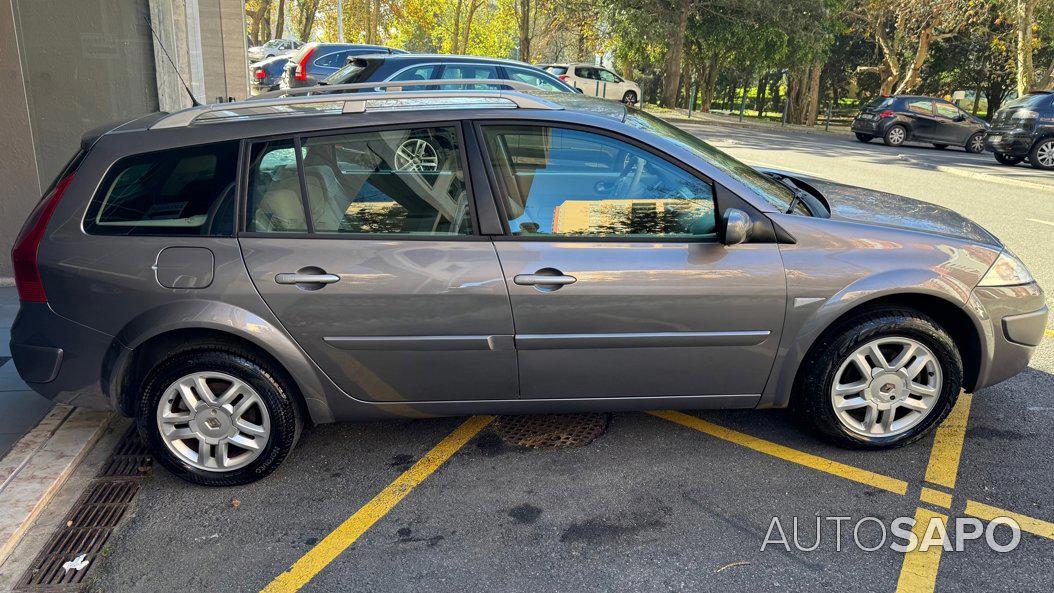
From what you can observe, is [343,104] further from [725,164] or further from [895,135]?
[895,135]

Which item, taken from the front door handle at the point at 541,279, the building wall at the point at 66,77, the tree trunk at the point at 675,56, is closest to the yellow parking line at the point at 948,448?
the front door handle at the point at 541,279

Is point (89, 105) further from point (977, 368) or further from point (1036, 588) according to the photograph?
point (1036, 588)

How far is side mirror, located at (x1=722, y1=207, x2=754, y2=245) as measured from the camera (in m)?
3.19

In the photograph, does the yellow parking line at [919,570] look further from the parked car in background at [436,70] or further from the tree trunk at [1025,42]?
the tree trunk at [1025,42]

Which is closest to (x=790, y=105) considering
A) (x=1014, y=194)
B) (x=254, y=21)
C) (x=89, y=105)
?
(x=1014, y=194)

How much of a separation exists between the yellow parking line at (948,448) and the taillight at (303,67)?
626 inches

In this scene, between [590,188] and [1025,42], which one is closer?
[590,188]

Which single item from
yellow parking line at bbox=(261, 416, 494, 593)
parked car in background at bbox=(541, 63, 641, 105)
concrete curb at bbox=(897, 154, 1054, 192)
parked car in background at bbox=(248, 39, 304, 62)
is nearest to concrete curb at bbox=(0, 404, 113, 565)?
yellow parking line at bbox=(261, 416, 494, 593)

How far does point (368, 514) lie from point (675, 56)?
102 ft

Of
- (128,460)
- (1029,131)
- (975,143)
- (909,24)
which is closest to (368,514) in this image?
(128,460)

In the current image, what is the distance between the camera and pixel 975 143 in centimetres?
2150

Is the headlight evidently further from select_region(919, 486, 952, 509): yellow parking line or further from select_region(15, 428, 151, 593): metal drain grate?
select_region(15, 428, 151, 593): metal drain grate

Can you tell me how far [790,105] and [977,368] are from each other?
33.6m

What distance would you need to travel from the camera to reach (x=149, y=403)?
3.33 meters
